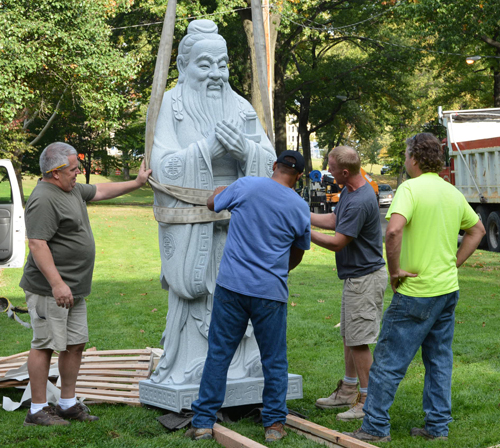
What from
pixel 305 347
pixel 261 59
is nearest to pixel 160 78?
pixel 261 59

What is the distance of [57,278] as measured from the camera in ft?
14.4

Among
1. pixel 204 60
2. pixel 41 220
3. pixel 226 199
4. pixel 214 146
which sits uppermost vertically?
pixel 204 60

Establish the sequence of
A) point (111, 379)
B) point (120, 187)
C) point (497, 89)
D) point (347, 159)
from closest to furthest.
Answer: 1. point (347, 159)
2. point (120, 187)
3. point (111, 379)
4. point (497, 89)

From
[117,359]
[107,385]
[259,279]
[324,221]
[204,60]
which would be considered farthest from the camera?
[117,359]

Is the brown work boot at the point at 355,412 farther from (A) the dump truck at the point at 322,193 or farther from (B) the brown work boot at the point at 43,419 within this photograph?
(A) the dump truck at the point at 322,193

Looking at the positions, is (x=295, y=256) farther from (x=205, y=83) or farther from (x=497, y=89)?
(x=497, y=89)

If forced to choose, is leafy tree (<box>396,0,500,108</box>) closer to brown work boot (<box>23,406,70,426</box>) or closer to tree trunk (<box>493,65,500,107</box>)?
tree trunk (<box>493,65,500,107</box>)

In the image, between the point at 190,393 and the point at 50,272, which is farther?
the point at 190,393

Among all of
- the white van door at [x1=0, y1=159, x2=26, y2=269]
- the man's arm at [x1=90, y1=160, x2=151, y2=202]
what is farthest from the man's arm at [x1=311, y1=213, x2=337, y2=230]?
the white van door at [x1=0, y1=159, x2=26, y2=269]

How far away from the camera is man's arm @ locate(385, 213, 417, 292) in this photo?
4008mm

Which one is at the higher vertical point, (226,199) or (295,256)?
(226,199)

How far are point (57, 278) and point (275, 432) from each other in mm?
1724

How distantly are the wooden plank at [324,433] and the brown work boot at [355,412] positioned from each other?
1.29 feet

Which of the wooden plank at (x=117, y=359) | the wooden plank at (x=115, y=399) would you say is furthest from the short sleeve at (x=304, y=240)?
the wooden plank at (x=117, y=359)
